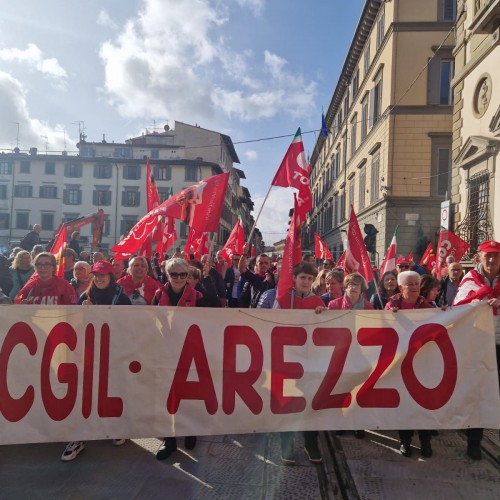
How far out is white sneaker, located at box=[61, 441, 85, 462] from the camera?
3.59m

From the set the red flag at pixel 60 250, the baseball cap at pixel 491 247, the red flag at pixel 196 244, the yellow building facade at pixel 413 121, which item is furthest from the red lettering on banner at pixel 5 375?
the yellow building facade at pixel 413 121

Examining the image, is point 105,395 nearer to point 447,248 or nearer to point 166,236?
point 166,236

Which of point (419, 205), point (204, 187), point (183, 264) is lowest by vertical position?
point (183, 264)

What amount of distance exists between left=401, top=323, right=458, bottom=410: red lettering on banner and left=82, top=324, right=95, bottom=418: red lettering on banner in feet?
8.35

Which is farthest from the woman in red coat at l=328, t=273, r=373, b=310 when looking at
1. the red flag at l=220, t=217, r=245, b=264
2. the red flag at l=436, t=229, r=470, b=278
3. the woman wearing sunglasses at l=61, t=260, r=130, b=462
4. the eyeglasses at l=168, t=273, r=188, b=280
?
the red flag at l=220, t=217, r=245, b=264

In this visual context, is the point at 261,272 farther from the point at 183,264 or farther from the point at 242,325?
the point at 242,325

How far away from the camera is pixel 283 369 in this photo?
3.53m

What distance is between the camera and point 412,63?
1969 centimetres

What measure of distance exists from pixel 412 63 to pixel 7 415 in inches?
835

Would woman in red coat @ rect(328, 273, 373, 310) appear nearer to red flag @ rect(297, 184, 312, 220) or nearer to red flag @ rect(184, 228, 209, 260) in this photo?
red flag @ rect(297, 184, 312, 220)

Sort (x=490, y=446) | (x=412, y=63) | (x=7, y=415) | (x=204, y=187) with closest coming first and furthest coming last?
(x=7, y=415)
(x=490, y=446)
(x=204, y=187)
(x=412, y=63)

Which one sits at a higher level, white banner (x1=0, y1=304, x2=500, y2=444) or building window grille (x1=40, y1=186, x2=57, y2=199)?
building window grille (x1=40, y1=186, x2=57, y2=199)

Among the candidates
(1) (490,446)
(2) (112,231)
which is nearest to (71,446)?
(1) (490,446)

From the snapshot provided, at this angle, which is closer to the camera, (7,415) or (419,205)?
(7,415)
